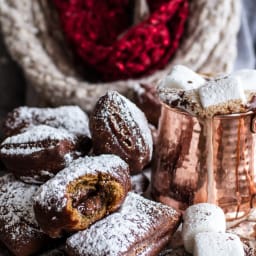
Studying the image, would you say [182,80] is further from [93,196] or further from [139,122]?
[93,196]

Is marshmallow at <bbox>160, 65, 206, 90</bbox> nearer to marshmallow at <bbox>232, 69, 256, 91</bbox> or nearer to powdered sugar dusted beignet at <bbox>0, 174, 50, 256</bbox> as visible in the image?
marshmallow at <bbox>232, 69, 256, 91</bbox>

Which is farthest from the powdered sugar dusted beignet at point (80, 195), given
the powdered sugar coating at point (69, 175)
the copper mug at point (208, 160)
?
the copper mug at point (208, 160)

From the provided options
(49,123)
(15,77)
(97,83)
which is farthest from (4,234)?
(15,77)

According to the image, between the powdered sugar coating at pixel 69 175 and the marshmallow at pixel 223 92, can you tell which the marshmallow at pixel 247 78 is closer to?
the marshmallow at pixel 223 92

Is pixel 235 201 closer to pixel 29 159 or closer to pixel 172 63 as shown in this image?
pixel 29 159

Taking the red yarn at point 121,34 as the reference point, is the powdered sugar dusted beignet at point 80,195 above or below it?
below

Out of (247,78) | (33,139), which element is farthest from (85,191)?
(247,78)
